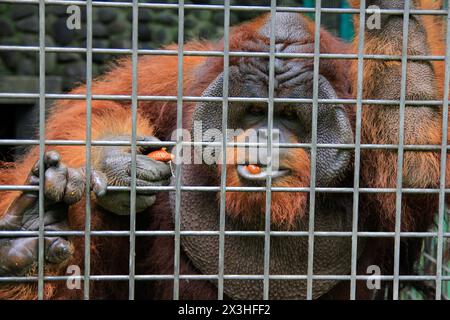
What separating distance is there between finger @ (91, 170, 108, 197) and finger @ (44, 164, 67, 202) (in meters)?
0.07

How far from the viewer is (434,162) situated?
208 cm

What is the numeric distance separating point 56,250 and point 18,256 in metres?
0.11

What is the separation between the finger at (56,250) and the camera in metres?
1.74

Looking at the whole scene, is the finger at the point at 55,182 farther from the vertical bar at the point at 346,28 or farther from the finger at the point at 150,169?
the vertical bar at the point at 346,28

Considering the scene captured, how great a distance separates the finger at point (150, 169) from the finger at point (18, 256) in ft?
1.13

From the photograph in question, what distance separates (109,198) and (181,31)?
57 cm

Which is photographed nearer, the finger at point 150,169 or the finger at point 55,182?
the finger at point 55,182

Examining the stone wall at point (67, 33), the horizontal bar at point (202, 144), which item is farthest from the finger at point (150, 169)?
the stone wall at point (67, 33)

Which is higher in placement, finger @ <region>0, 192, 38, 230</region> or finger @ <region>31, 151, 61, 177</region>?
finger @ <region>31, 151, 61, 177</region>

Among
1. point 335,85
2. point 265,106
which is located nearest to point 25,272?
point 265,106

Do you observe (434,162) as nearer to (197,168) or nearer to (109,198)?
(197,168)

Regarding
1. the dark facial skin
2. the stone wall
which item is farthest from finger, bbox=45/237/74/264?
the stone wall

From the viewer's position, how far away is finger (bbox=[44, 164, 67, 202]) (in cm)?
169

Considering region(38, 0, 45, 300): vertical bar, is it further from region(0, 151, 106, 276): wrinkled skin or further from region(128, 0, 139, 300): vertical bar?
region(128, 0, 139, 300): vertical bar
